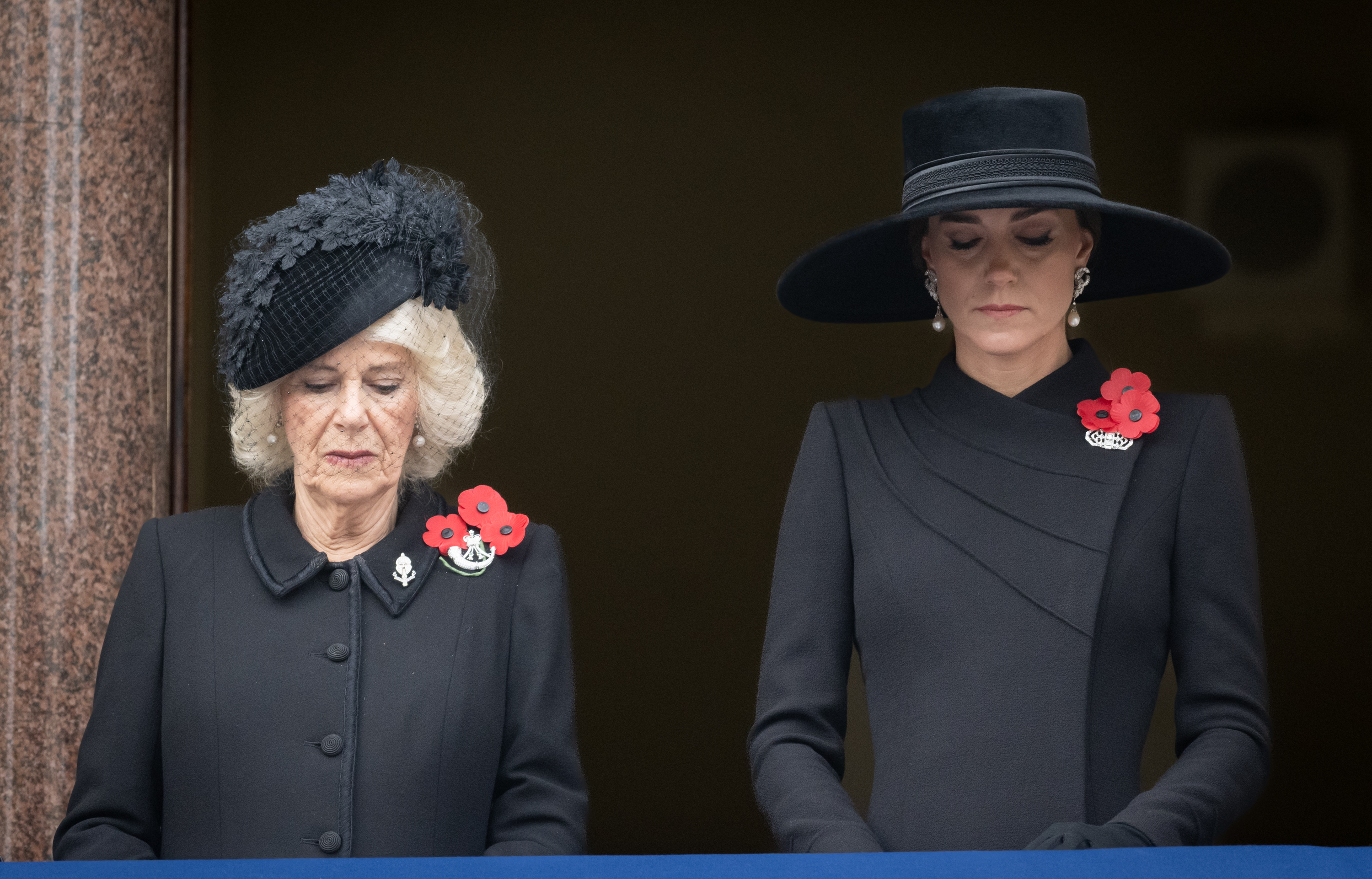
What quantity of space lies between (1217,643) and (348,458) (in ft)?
4.83

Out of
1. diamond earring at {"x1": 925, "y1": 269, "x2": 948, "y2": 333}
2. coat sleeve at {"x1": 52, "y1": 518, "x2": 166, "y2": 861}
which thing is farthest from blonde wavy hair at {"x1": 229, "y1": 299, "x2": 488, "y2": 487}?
diamond earring at {"x1": 925, "y1": 269, "x2": 948, "y2": 333}

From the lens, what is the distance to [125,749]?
96.6 inches

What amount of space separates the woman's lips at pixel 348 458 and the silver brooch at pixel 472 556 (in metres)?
0.22

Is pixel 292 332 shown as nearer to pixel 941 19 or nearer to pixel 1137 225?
pixel 1137 225

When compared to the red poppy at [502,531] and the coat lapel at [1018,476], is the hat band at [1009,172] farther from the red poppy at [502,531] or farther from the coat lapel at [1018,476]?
the red poppy at [502,531]

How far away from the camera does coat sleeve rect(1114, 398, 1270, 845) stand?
7.69ft

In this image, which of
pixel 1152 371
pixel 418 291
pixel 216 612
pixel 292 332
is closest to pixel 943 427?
pixel 418 291

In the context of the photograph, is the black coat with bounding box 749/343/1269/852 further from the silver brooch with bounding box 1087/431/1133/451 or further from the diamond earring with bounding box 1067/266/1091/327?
the diamond earring with bounding box 1067/266/1091/327

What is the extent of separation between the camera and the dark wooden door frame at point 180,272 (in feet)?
12.1

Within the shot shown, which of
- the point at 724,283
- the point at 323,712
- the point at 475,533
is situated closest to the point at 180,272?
the point at 475,533

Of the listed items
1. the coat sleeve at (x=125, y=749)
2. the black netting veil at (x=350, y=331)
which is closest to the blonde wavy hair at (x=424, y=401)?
the black netting veil at (x=350, y=331)

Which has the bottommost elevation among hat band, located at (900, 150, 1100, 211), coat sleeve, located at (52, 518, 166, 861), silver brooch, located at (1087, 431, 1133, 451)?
coat sleeve, located at (52, 518, 166, 861)

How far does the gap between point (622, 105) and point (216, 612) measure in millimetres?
2992

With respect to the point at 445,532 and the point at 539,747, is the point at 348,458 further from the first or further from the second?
the point at 539,747
